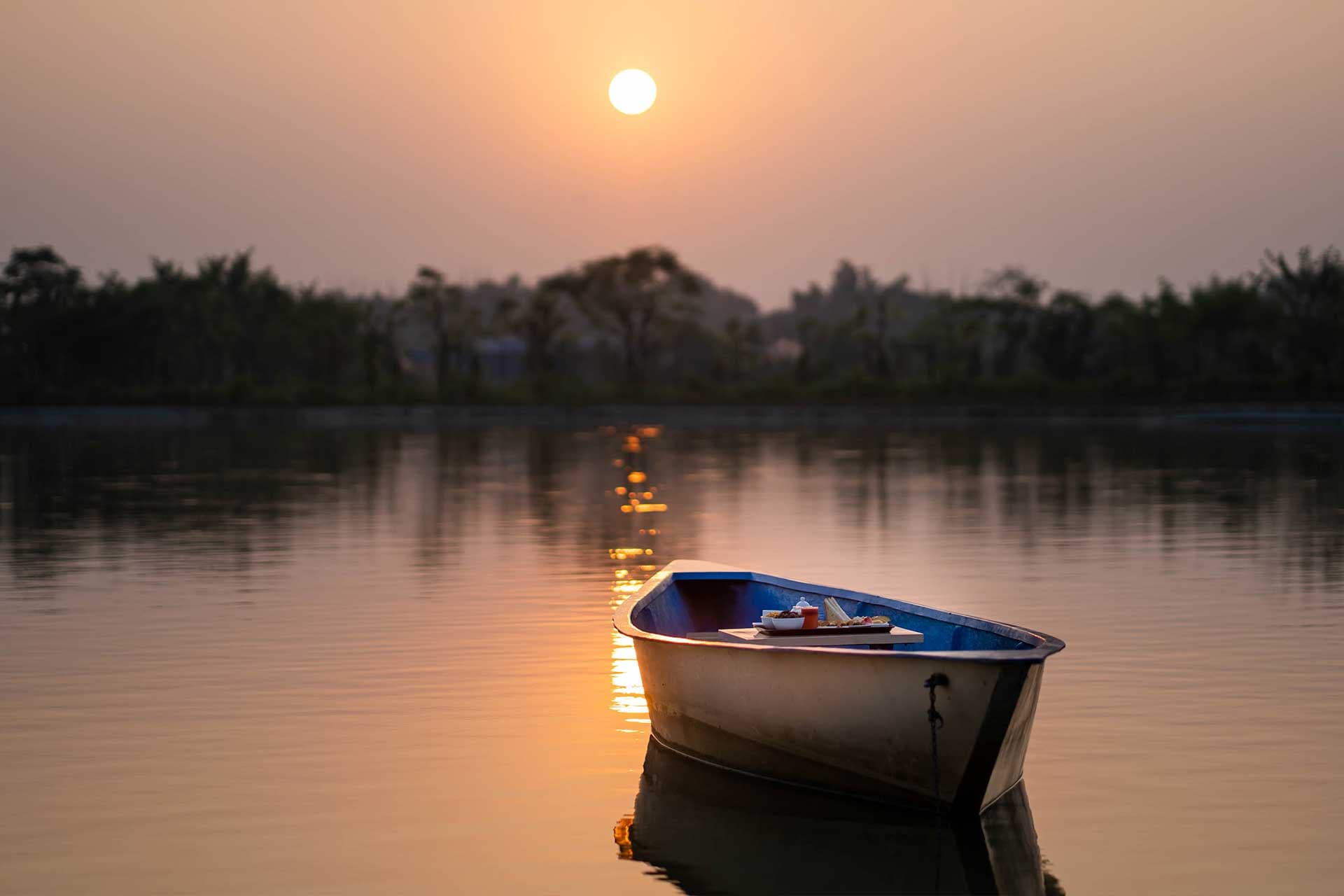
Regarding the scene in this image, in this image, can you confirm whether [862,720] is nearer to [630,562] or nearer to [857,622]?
[857,622]

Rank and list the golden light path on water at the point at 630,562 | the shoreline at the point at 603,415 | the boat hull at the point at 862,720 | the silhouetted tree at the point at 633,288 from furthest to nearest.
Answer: the silhouetted tree at the point at 633,288
the shoreline at the point at 603,415
the golden light path on water at the point at 630,562
the boat hull at the point at 862,720

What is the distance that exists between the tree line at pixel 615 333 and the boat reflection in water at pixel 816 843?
89365mm

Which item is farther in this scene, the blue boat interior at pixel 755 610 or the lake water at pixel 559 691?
the blue boat interior at pixel 755 610

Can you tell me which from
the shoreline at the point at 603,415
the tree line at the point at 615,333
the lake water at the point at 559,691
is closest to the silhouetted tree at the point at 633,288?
the tree line at the point at 615,333

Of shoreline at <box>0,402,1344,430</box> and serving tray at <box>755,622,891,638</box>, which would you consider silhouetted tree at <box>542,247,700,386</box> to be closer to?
shoreline at <box>0,402,1344,430</box>

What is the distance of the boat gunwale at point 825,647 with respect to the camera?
10.2 meters

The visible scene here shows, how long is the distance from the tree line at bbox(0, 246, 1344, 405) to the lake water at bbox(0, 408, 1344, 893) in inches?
2679

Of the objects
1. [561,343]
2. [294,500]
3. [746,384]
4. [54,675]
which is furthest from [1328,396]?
[54,675]

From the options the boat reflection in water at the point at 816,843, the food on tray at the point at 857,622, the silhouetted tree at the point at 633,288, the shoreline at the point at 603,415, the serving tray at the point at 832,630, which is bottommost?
the boat reflection in water at the point at 816,843

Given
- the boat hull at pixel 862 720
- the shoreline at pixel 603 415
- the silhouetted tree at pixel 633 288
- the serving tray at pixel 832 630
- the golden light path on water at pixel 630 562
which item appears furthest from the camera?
the silhouetted tree at pixel 633 288

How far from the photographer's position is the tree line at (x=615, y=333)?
10438cm

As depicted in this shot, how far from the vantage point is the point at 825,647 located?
38.2 feet

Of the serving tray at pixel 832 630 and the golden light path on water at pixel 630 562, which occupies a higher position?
the serving tray at pixel 832 630

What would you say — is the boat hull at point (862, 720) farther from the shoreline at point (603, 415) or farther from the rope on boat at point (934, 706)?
the shoreline at point (603, 415)
